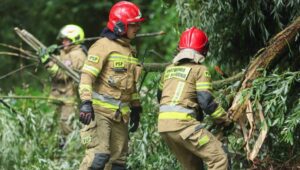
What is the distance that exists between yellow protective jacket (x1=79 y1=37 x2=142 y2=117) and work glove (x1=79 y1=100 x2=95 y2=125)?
1.12 feet

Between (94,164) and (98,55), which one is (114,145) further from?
(98,55)

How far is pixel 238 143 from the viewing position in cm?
855

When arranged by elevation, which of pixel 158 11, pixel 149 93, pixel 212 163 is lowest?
pixel 212 163

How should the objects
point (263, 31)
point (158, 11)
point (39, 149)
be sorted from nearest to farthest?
point (263, 31)
point (39, 149)
point (158, 11)

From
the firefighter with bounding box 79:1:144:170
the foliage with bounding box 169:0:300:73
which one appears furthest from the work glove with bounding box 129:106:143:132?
the foliage with bounding box 169:0:300:73

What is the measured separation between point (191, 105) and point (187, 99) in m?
0.07

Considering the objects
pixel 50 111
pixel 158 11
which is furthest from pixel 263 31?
pixel 158 11

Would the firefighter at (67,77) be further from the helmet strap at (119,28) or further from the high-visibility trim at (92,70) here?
the high-visibility trim at (92,70)

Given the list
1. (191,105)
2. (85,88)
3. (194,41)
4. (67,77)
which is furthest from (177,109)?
(67,77)

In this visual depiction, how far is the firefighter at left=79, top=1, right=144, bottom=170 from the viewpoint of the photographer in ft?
26.0

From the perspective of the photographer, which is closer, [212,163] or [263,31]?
[212,163]

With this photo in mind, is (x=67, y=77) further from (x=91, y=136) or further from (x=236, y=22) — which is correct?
(x=91, y=136)

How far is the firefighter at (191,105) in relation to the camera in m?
7.49

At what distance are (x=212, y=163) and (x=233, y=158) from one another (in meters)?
1.10
